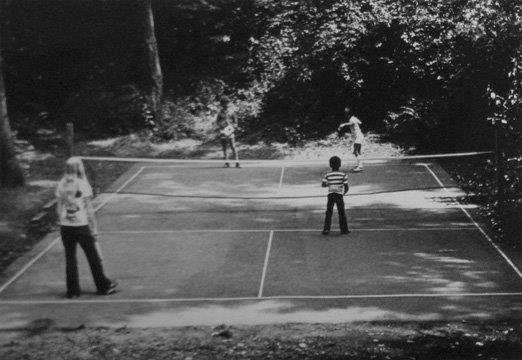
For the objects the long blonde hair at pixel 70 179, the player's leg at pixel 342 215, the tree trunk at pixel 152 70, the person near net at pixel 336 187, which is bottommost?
the player's leg at pixel 342 215

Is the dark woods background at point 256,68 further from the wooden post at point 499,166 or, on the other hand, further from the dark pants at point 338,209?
the dark pants at point 338,209

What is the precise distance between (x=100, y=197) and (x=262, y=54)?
40.9 feet

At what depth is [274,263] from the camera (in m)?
12.3

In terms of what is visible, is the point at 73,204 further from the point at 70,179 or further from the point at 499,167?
the point at 499,167

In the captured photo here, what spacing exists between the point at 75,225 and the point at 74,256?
48 cm

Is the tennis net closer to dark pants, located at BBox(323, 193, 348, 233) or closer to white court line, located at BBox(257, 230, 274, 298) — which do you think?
dark pants, located at BBox(323, 193, 348, 233)

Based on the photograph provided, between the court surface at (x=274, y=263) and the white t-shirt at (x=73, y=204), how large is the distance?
119cm

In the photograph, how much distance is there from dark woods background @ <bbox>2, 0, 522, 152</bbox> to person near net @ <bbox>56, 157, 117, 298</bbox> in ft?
42.9

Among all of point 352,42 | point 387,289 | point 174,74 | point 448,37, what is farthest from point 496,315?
point 174,74

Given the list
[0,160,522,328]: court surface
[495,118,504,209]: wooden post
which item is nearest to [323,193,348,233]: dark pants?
[0,160,522,328]: court surface

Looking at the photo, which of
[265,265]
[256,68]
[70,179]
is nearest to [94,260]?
[70,179]

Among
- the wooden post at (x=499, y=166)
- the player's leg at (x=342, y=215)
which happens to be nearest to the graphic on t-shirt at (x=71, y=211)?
the player's leg at (x=342, y=215)

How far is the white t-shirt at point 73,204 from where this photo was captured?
10479mm

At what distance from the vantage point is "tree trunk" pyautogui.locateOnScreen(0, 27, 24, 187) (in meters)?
17.9
